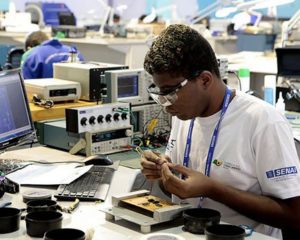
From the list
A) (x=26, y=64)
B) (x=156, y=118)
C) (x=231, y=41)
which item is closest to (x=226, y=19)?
(x=231, y=41)

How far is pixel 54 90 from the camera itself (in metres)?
3.67

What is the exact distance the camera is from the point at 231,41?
28.8 ft

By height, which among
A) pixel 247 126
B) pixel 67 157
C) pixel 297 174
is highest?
pixel 247 126

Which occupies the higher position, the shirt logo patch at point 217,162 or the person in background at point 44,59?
the person in background at point 44,59

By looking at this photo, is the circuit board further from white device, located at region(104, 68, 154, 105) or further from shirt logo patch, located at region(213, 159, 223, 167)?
white device, located at region(104, 68, 154, 105)

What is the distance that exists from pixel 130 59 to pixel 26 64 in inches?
77.2

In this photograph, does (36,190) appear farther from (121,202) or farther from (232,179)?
(232,179)

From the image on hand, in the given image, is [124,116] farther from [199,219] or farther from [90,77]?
[199,219]

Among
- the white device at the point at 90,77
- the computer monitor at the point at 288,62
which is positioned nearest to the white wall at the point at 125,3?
the computer monitor at the point at 288,62

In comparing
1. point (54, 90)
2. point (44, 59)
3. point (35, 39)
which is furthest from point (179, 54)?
point (35, 39)

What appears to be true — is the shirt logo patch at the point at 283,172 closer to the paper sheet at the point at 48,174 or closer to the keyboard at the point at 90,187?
the keyboard at the point at 90,187

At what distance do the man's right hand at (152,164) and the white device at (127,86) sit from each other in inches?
A: 47.5

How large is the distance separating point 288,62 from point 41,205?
2584mm

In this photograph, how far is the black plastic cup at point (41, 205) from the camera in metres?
1.88
